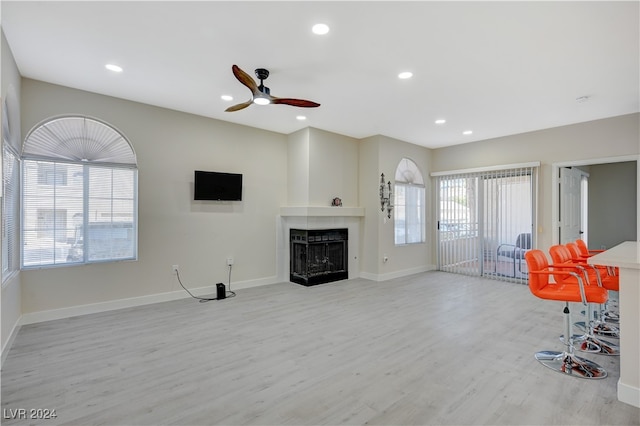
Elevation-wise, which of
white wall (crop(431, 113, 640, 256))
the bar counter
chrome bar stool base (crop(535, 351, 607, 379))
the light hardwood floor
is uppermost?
white wall (crop(431, 113, 640, 256))

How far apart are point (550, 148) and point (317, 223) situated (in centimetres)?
422

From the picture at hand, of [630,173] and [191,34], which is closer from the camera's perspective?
[191,34]

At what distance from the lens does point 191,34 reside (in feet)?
8.97

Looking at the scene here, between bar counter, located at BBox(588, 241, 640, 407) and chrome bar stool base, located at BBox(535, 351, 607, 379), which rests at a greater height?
bar counter, located at BBox(588, 241, 640, 407)

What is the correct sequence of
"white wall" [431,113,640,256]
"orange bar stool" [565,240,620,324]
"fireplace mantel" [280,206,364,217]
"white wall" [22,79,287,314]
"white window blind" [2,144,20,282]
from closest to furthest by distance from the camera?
"white window blind" [2,144,20,282] < "orange bar stool" [565,240,620,324] < "white wall" [22,79,287,314] < "white wall" [431,113,640,256] < "fireplace mantel" [280,206,364,217]

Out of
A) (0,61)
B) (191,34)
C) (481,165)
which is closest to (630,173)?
(481,165)

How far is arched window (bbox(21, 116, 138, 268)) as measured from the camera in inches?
145

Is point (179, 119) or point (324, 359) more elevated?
point (179, 119)

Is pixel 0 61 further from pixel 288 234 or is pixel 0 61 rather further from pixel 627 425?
pixel 627 425

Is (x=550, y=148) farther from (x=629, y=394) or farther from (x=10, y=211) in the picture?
(x=10, y=211)

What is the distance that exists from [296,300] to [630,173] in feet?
25.1

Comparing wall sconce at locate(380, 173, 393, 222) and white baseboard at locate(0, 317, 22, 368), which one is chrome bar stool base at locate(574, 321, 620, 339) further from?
white baseboard at locate(0, 317, 22, 368)

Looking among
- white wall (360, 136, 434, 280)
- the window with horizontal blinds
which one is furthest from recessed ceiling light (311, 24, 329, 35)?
the window with horizontal blinds

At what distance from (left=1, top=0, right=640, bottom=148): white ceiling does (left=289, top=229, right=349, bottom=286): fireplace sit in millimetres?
2167
